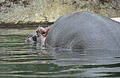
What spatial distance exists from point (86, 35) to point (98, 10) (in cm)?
1572

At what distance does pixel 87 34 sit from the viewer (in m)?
4.84

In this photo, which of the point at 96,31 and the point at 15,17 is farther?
the point at 15,17

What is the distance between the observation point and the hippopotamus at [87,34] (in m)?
4.65

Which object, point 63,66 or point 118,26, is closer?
point 63,66

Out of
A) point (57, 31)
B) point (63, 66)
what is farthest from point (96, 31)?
point (63, 66)

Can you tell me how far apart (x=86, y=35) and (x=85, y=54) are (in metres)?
0.59

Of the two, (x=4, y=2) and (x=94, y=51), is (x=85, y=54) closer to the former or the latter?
(x=94, y=51)

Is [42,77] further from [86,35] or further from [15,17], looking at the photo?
[15,17]

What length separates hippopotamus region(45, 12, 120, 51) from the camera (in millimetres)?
4652

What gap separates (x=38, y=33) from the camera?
6.91 m

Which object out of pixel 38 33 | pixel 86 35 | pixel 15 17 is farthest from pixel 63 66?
pixel 15 17

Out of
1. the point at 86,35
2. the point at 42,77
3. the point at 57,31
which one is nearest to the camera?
the point at 42,77

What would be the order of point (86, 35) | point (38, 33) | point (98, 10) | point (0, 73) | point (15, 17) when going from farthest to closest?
point (98, 10) < point (15, 17) < point (38, 33) < point (86, 35) < point (0, 73)

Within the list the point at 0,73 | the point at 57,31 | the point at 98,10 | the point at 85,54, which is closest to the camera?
the point at 0,73
